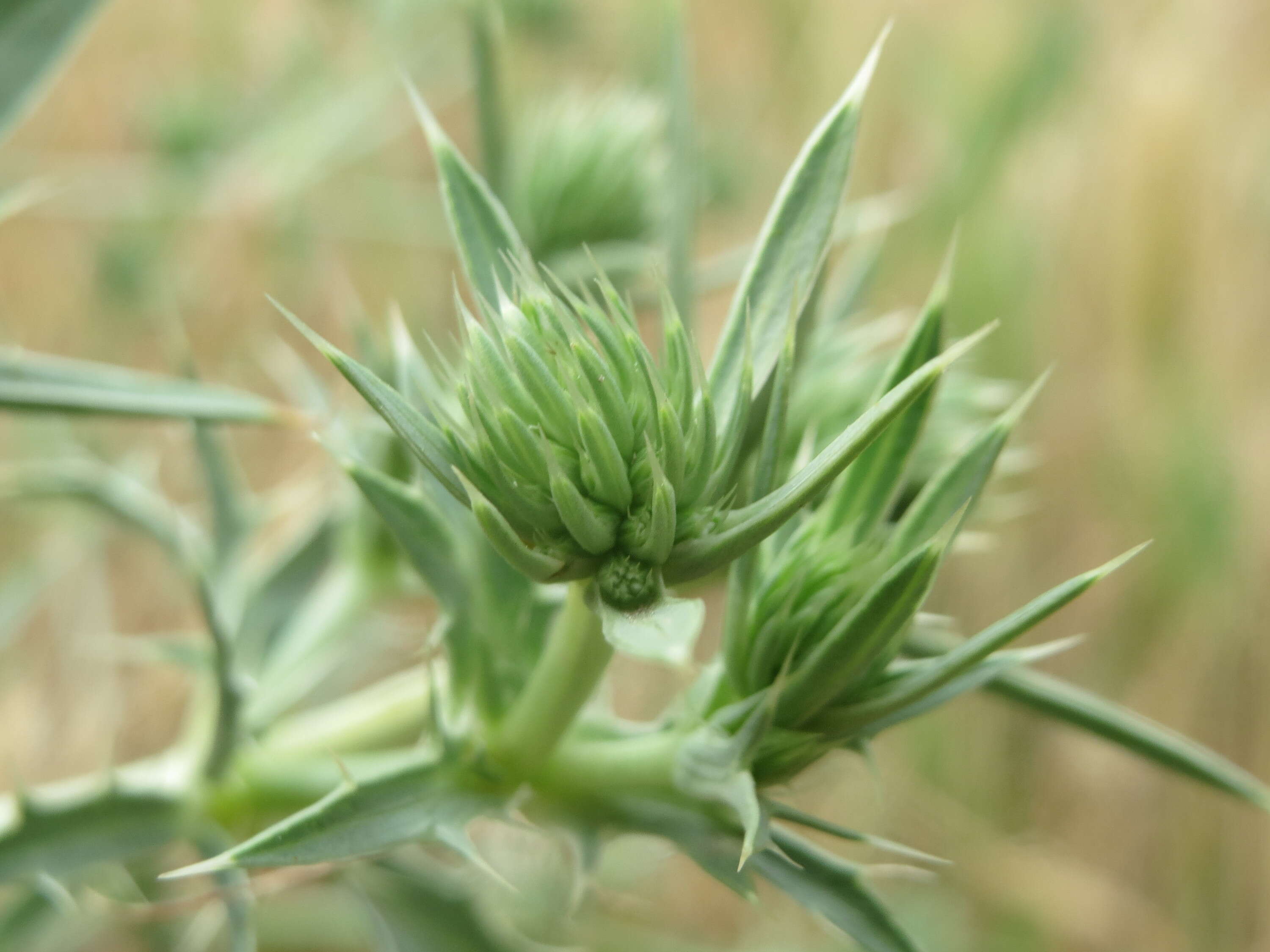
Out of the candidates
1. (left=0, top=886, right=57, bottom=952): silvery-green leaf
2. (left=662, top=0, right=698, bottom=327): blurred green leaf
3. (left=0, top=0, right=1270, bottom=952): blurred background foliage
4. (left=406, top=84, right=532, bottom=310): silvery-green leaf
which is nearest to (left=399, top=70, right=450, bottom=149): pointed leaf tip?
(left=406, top=84, right=532, bottom=310): silvery-green leaf

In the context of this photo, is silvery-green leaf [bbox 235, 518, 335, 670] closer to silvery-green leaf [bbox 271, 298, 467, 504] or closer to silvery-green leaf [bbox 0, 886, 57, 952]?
silvery-green leaf [bbox 0, 886, 57, 952]

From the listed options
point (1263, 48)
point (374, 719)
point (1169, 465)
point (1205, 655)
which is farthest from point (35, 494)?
point (1263, 48)

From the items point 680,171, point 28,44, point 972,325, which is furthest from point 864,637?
point 972,325

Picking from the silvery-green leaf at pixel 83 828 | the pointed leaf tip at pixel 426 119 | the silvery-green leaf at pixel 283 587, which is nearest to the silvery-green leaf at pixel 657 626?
the pointed leaf tip at pixel 426 119

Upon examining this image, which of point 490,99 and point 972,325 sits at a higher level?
point 490,99

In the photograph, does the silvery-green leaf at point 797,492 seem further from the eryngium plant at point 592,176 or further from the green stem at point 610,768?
the eryngium plant at point 592,176

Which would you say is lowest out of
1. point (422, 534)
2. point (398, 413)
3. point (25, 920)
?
point (25, 920)

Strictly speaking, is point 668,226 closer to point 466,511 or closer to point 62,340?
point 466,511

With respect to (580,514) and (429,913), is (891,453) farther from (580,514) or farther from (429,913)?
(429,913)
